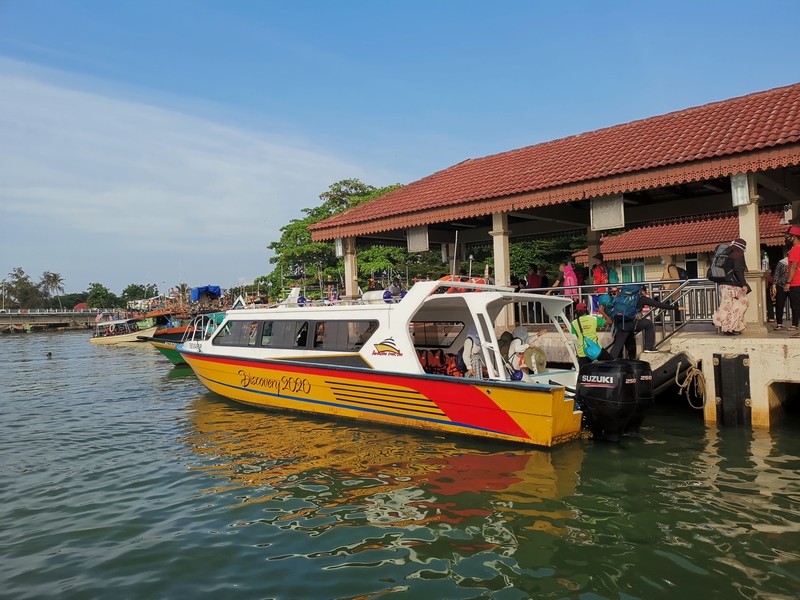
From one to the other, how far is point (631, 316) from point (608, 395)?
212cm

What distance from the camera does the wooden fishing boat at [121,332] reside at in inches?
1662

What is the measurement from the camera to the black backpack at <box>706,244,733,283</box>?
8718 mm

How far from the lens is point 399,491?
254 inches

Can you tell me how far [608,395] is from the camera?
767 centimetres

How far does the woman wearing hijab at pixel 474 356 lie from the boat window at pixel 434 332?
1544 millimetres

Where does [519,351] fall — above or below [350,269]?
below

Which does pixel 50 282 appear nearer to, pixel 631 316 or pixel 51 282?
pixel 51 282

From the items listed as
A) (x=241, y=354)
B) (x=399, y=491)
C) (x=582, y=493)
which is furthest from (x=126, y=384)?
(x=582, y=493)

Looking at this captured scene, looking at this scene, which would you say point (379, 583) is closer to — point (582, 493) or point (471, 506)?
point (471, 506)

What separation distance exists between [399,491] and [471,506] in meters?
0.90

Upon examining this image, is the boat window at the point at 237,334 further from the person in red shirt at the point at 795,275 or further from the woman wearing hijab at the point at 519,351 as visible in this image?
the person in red shirt at the point at 795,275

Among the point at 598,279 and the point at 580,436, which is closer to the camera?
the point at 580,436

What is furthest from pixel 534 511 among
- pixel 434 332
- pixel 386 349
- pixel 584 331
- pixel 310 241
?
pixel 310 241

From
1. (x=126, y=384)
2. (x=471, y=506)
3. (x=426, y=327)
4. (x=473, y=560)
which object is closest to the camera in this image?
(x=473, y=560)
